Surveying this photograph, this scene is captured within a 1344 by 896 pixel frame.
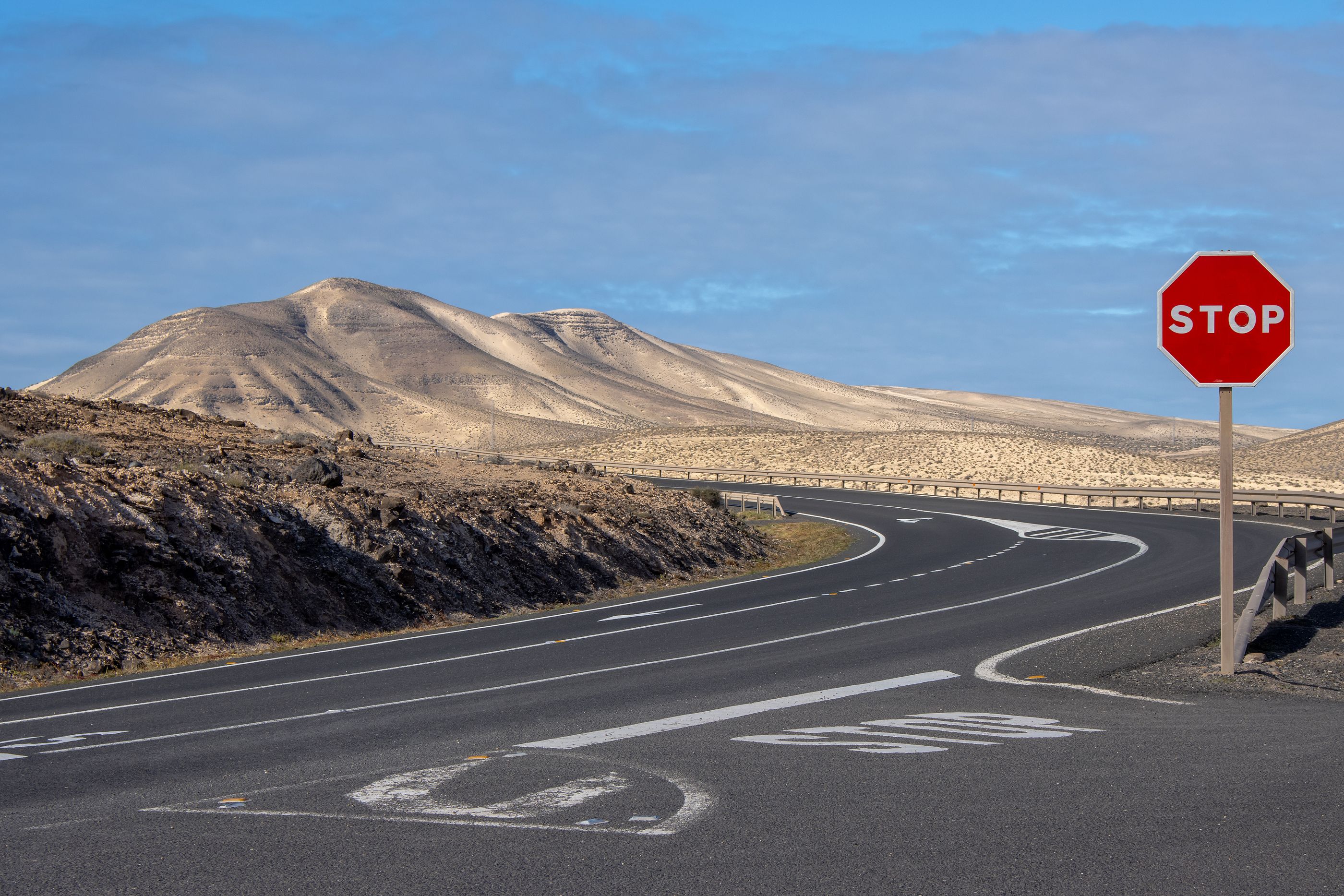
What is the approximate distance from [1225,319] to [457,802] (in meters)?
7.10

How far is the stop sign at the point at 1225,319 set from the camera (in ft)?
30.6

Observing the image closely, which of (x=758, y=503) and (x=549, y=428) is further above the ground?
(x=549, y=428)

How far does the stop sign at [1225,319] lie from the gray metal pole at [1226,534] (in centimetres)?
22

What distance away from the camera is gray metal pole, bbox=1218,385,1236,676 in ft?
31.3

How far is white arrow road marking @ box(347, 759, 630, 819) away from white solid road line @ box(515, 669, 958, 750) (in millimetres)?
969

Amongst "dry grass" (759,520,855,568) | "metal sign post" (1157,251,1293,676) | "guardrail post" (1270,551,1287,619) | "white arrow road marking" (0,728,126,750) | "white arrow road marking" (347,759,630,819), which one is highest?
"metal sign post" (1157,251,1293,676)

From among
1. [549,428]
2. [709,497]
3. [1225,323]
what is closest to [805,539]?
[709,497]

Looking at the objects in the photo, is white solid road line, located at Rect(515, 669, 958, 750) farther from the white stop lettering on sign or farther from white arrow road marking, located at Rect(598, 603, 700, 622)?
white arrow road marking, located at Rect(598, 603, 700, 622)

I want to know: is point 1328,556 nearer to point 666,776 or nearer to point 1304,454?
point 666,776

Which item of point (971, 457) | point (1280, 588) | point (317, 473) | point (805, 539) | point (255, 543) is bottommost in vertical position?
point (805, 539)

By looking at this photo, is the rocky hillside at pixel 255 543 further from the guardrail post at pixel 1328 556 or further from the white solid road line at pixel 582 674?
the guardrail post at pixel 1328 556

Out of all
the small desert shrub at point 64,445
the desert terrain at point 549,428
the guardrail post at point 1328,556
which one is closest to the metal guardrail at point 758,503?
the desert terrain at point 549,428

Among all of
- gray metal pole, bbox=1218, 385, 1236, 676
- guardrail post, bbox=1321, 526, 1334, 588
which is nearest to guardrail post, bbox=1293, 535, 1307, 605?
guardrail post, bbox=1321, 526, 1334, 588

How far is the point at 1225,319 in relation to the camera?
9.45 m
